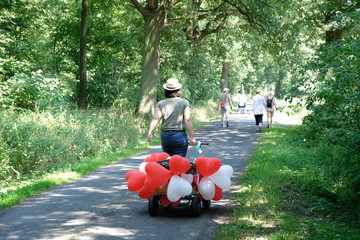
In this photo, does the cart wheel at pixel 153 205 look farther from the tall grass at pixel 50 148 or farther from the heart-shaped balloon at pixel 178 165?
the tall grass at pixel 50 148

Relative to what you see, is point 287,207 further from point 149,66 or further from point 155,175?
point 149,66

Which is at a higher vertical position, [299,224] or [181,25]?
[181,25]

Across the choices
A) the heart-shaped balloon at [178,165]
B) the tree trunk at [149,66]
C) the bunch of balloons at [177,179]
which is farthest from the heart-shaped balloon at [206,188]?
the tree trunk at [149,66]

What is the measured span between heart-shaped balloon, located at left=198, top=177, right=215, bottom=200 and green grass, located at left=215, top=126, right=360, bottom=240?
52 cm

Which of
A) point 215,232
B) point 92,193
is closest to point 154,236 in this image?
point 215,232

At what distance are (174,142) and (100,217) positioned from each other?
1.74 metres

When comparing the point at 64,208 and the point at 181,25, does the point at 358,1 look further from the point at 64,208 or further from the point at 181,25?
the point at 181,25

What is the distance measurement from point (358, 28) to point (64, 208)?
943 cm

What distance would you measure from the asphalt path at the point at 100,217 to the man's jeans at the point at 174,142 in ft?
3.47

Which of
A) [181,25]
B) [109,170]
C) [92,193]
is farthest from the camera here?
[181,25]

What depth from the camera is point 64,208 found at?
659 centimetres

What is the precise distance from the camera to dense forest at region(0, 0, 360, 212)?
697 centimetres

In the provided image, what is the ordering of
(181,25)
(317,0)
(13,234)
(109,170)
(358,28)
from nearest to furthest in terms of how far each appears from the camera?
(13,234) < (109,170) < (358,28) < (317,0) < (181,25)

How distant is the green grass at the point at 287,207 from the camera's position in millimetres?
5195
